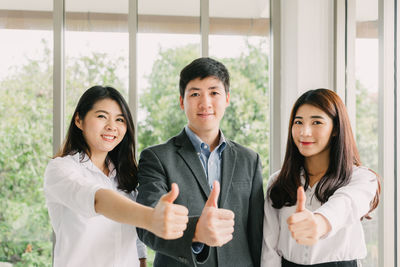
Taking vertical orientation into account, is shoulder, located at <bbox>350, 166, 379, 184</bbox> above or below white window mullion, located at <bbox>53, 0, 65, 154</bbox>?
below

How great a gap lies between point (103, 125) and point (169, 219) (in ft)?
2.29

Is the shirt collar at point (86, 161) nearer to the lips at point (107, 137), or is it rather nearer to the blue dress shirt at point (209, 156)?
the lips at point (107, 137)

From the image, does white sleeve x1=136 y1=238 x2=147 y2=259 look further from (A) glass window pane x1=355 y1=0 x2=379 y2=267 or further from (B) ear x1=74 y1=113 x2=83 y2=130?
(A) glass window pane x1=355 y1=0 x2=379 y2=267

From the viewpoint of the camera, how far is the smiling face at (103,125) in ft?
5.29

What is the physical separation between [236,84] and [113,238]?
1.35 m

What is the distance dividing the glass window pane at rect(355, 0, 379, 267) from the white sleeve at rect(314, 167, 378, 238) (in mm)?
538

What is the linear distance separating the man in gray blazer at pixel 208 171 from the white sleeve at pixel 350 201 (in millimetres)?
362

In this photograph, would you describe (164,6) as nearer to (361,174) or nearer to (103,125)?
(103,125)

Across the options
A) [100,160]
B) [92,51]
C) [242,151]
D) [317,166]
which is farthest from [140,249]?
[92,51]

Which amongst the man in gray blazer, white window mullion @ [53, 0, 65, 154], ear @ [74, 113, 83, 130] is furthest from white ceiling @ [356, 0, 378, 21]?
white window mullion @ [53, 0, 65, 154]

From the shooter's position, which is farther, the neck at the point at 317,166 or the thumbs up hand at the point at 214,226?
the neck at the point at 317,166

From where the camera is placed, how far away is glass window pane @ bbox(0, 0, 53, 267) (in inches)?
94.3
